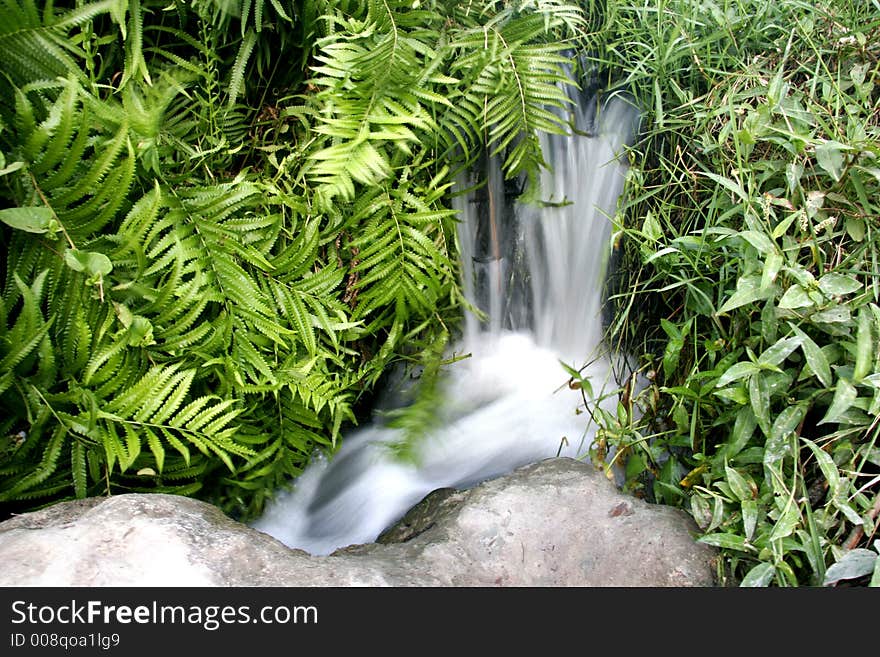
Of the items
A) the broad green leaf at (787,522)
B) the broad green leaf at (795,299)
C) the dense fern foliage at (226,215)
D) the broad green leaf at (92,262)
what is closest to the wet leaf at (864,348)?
the broad green leaf at (795,299)

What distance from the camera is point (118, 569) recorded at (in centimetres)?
159

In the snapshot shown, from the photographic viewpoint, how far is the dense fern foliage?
188 cm

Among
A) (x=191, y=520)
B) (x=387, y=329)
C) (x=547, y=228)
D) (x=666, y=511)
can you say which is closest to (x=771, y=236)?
(x=666, y=511)

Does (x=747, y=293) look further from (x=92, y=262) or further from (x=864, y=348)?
(x=92, y=262)

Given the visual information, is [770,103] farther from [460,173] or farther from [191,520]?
[191,520]

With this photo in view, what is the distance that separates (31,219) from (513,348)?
6.18 ft

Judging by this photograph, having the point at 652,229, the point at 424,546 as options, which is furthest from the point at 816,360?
the point at 424,546

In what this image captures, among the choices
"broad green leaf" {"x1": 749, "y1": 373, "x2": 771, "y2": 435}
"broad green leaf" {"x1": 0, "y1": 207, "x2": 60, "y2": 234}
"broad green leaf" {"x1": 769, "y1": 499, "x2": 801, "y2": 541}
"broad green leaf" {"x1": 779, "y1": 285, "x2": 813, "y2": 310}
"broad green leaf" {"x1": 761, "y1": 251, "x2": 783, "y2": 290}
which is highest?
"broad green leaf" {"x1": 0, "y1": 207, "x2": 60, "y2": 234}

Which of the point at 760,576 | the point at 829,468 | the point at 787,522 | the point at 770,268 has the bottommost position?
the point at 760,576

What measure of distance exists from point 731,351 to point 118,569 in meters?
1.84

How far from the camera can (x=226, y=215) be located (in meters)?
2.32

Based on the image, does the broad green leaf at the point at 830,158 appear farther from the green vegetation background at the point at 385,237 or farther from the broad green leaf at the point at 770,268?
the broad green leaf at the point at 770,268

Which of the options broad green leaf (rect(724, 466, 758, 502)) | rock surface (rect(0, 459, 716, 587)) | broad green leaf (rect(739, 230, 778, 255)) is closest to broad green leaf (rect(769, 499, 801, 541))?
broad green leaf (rect(724, 466, 758, 502))

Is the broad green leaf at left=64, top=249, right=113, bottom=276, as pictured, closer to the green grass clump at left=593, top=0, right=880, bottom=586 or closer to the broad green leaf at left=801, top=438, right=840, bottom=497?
the green grass clump at left=593, top=0, right=880, bottom=586
